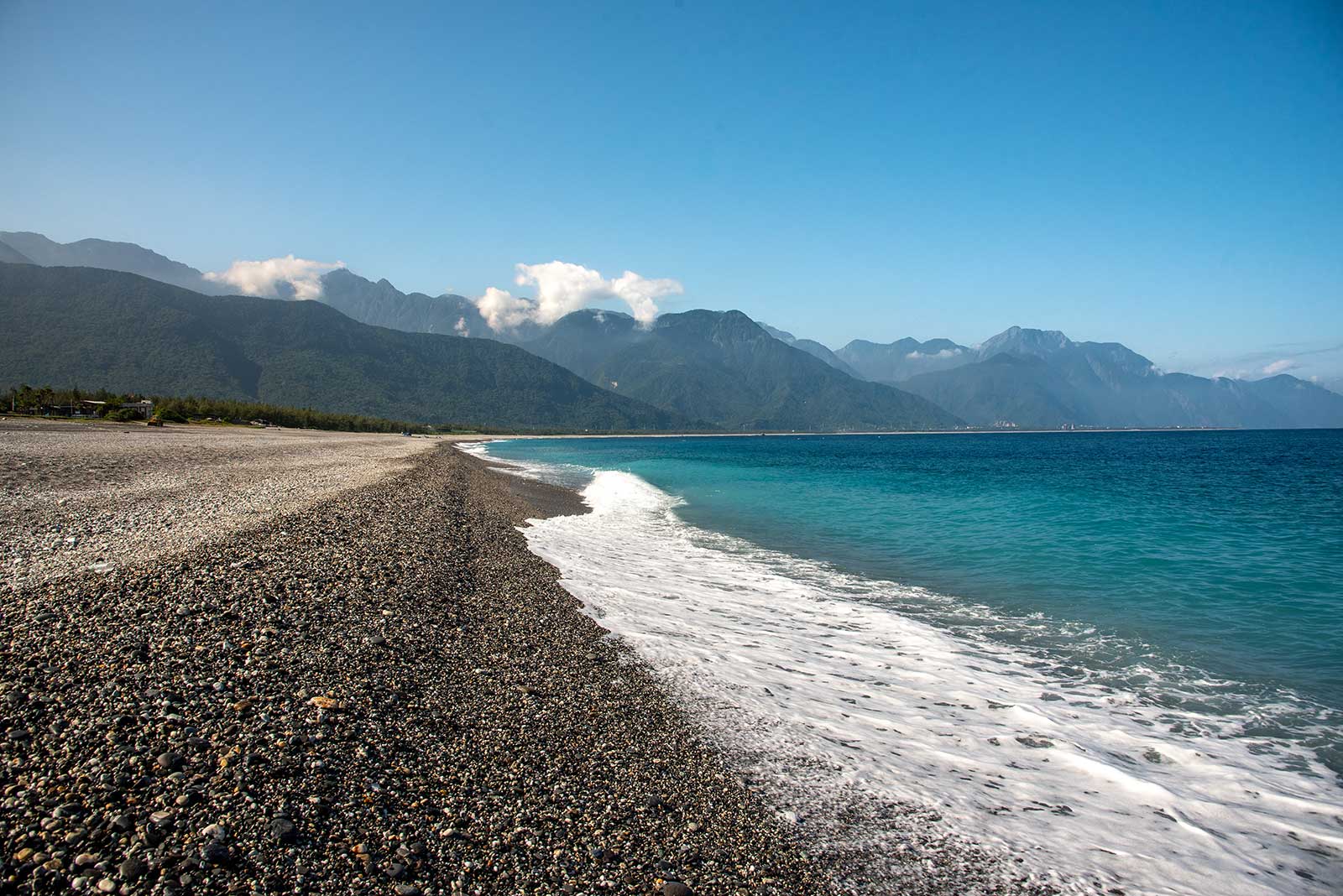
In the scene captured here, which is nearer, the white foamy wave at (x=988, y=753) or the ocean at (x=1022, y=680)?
the white foamy wave at (x=988, y=753)

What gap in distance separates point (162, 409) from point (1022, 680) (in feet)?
302

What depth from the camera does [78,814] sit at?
427cm

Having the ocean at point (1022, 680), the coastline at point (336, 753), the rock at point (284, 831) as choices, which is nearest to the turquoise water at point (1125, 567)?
the ocean at point (1022, 680)

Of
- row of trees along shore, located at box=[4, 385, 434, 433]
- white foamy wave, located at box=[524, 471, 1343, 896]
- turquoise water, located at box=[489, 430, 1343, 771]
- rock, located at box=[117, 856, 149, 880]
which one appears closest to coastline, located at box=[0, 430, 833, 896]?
rock, located at box=[117, 856, 149, 880]

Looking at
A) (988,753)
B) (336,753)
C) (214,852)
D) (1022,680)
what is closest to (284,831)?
(214,852)

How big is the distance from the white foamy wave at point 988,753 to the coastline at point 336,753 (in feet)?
3.98

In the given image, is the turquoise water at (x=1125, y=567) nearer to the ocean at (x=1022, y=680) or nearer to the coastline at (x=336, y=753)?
the ocean at (x=1022, y=680)

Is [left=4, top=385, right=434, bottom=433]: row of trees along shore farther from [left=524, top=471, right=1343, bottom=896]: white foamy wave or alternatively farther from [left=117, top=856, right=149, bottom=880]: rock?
[left=117, top=856, right=149, bottom=880]: rock

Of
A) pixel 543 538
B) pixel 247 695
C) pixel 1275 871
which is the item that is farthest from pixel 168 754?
pixel 543 538

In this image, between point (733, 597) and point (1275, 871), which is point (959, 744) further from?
point (733, 597)

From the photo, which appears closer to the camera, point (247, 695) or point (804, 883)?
point (804, 883)

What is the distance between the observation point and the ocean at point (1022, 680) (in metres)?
6.08

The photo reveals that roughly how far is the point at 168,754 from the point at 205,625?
3.50 metres

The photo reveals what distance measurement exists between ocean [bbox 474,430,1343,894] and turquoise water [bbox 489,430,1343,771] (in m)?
0.09
